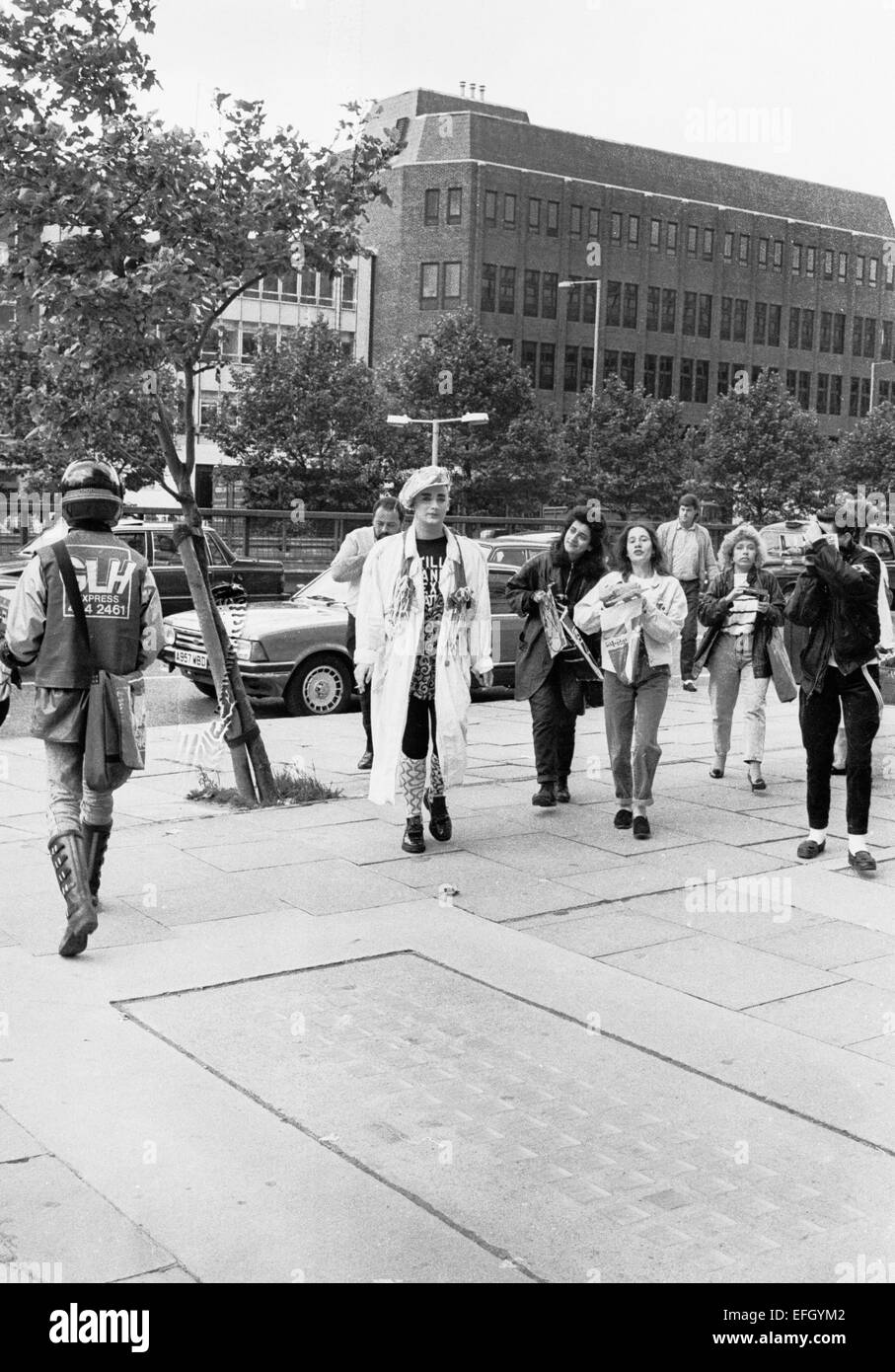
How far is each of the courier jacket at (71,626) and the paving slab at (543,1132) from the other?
1252mm

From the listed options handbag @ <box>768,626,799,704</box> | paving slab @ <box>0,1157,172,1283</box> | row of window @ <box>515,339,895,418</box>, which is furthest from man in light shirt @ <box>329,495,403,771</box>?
row of window @ <box>515,339,895,418</box>

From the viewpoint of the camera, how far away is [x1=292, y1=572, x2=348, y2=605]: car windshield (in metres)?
14.5

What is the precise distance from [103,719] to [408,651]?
2.11 m

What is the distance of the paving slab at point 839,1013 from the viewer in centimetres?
512

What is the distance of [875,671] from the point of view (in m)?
7.36

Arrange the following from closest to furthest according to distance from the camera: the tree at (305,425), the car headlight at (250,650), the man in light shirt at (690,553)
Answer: the car headlight at (250,650) < the man in light shirt at (690,553) < the tree at (305,425)

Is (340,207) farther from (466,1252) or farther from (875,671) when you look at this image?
(466,1252)

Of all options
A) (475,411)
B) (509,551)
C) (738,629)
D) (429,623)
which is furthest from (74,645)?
(475,411)

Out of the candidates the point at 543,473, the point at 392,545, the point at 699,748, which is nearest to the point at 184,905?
the point at 392,545

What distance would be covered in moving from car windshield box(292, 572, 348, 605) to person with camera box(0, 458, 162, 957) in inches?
331

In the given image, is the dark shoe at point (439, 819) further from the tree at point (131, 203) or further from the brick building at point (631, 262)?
the brick building at point (631, 262)

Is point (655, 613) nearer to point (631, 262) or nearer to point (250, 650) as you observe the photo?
point (250, 650)

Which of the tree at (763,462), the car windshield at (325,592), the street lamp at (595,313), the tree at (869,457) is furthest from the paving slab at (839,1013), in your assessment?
the street lamp at (595,313)

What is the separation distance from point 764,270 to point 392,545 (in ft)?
282
